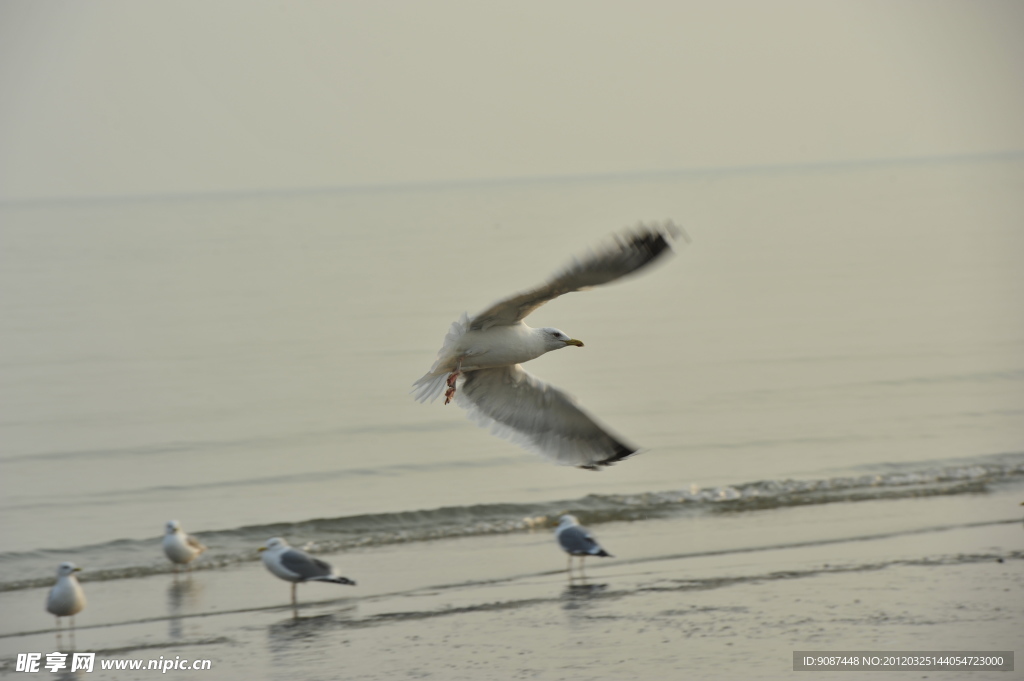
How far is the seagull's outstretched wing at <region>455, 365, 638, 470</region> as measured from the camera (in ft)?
30.9

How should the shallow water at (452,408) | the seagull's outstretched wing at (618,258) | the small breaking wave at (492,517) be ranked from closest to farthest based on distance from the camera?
the seagull's outstretched wing at (618,258)
the small breaking wave at (492,517)
the shallow water at (452,408)

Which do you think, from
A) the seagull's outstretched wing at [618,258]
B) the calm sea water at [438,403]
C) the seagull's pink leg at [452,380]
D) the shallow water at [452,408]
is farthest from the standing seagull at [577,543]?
the seagull's outstretched wing at [618,258]

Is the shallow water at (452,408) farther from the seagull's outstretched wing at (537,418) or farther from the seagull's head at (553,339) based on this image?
the seagull's head at (553,339)

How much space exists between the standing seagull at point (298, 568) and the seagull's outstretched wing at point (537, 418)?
2.50 m

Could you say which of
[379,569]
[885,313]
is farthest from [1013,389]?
[379,569]

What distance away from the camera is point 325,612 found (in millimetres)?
10680

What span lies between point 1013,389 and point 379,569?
12.1m

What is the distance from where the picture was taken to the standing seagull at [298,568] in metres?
11.0

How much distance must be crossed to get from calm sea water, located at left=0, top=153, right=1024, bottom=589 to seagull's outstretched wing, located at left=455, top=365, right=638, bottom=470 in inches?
164

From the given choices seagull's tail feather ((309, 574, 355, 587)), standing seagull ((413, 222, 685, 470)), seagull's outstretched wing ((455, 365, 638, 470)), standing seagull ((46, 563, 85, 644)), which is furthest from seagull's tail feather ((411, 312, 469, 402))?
standing seagull ((46, 563, 85, 644))

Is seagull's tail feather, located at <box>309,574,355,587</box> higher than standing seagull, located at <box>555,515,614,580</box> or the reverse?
the reverse

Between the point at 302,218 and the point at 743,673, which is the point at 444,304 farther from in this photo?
the point at 302,218

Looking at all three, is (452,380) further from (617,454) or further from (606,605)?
(606,605)

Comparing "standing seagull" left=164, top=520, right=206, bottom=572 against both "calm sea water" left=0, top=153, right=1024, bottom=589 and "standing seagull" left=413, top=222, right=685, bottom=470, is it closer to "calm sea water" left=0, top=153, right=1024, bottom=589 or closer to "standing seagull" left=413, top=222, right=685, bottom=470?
"calm sea water" left=0, top=153, right=1024, bottom=589
